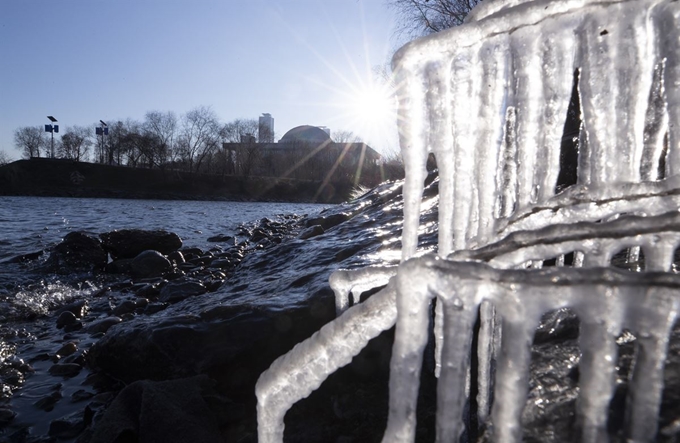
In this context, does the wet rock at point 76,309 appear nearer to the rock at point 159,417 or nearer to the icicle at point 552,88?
the rock at point 159,417

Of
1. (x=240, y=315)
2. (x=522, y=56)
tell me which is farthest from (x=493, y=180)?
(x=240, y=315)

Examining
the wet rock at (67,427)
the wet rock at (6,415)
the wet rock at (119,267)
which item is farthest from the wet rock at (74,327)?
the wet rock at (119,267)

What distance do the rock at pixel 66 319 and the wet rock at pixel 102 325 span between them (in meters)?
0.26

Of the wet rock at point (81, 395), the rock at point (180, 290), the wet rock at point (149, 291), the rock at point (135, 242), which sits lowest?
the wet rock at point (81, 395)

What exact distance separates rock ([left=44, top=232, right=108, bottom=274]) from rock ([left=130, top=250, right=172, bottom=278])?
38.6 inches

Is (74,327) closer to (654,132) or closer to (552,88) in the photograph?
(552,88)

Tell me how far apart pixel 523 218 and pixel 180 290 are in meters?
5.72

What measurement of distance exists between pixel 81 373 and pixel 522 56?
453 centimetres

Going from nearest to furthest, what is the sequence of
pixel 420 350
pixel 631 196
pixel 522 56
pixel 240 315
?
pixel 420 350 → pixel 522 56 → pixel 631 196 → pixel 240 315

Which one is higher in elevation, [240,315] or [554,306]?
[554,306]

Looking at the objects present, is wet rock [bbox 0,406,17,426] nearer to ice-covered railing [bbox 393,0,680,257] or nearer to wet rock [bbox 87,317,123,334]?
wet rock [bbox 87,317,123,334]

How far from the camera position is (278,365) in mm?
1065

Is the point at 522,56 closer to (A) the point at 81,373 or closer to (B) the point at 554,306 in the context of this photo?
(B) the point at 554,306

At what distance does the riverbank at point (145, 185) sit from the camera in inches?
1487
